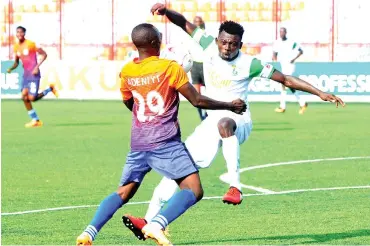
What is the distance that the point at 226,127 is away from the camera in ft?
35.3

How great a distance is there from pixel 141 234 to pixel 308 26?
36.0 m

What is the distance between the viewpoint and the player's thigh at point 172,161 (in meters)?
9.09

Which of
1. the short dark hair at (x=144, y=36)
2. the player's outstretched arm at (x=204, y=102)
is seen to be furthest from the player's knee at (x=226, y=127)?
the short dark hair at (x=144, y=36)

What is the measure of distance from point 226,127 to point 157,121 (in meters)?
1.80

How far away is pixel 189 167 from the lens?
909 cm

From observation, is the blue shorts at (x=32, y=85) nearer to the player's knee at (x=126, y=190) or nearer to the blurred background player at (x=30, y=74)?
the blurred background player at (x=30, y=74)

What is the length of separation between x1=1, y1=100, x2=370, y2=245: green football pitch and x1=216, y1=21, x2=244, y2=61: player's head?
1.72m

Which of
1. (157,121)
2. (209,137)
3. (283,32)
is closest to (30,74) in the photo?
(283,32)

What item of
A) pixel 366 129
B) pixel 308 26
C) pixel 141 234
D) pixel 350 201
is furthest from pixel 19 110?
pixel 141 234

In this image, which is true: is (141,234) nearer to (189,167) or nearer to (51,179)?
(189,167)

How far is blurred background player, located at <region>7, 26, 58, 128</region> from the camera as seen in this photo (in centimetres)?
2572

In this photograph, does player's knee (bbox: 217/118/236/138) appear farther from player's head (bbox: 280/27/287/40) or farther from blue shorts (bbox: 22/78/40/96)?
player's head (bbox: 280/27/287/40)

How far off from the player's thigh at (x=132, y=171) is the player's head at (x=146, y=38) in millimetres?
864

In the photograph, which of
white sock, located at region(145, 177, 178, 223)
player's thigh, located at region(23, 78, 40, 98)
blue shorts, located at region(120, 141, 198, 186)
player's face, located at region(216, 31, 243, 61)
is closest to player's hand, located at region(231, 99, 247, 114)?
blue shorts, located at region(120, 141, 198, 186)
